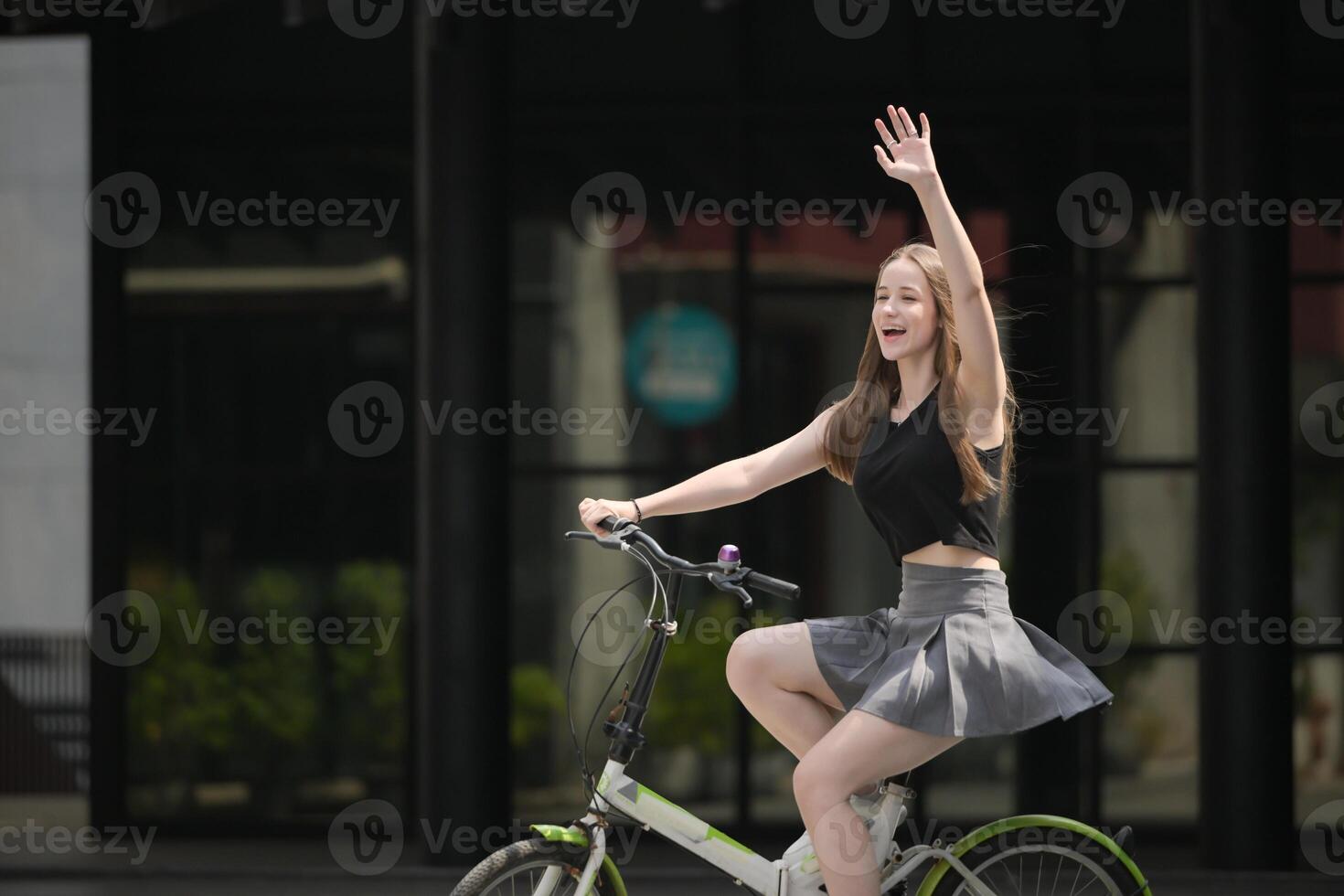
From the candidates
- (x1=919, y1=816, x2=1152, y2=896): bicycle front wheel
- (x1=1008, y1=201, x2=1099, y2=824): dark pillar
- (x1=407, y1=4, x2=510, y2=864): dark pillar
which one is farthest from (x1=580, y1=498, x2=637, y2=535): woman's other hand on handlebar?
(x1=1008, y1=201, x2=1099, y2=824): dark pillar

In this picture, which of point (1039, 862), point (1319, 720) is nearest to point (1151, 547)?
point (1319, 720)

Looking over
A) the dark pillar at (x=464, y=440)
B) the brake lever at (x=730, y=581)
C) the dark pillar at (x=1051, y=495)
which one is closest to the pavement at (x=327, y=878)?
the dark pillar at (x=464, y=440)

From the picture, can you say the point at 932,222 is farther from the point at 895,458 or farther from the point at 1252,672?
the point at 1252,672

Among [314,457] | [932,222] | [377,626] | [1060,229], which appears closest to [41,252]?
[314,457]

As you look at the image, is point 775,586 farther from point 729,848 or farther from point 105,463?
point 105,463

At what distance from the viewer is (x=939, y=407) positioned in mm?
3840

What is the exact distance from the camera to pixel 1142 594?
8438 mm

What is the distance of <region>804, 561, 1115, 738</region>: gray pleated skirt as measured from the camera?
3.71m

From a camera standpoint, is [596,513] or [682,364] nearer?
[596,513]

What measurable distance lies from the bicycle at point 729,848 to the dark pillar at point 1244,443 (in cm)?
353

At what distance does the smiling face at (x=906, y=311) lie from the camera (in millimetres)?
3854

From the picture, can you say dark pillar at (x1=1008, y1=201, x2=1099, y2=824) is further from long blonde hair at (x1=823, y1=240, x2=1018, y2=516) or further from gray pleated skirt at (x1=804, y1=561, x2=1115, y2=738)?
gray pleated skirt at (x1=804, y1=561, x2=1115, y2=738)

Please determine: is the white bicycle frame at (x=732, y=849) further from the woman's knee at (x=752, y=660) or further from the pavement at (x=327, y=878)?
the pavement at (x=327, y=878)

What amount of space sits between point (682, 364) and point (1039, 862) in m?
4.95
